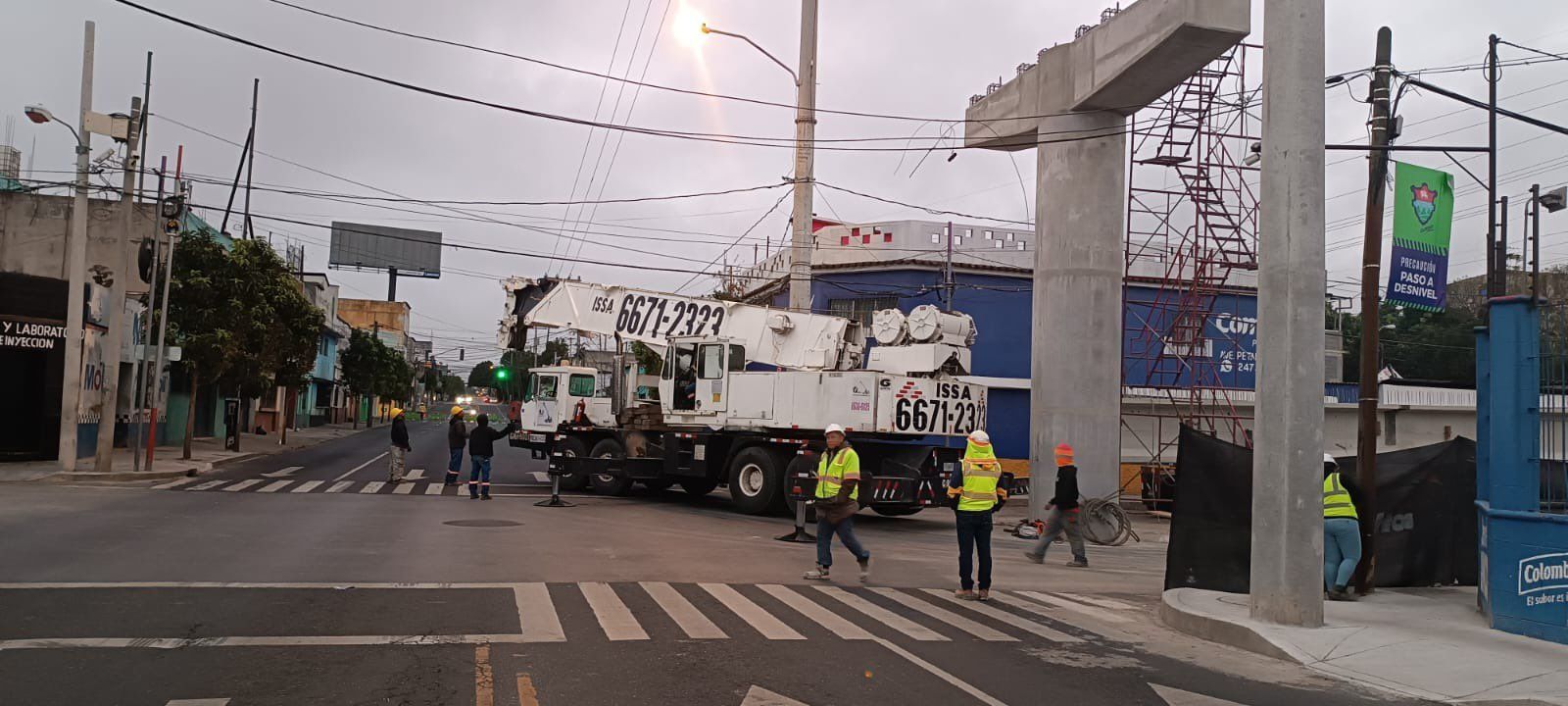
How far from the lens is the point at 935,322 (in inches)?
729

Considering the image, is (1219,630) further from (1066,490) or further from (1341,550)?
(1066,490)

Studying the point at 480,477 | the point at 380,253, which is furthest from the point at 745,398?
the point at 380,253

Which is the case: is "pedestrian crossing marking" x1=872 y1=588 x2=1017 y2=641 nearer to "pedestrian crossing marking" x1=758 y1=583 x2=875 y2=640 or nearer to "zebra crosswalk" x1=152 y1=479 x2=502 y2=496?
"pedestrian crossing marking" x1=758 y1=583 x2=875 y2=640

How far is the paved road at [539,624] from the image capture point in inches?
260

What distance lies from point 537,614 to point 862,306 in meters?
26.2

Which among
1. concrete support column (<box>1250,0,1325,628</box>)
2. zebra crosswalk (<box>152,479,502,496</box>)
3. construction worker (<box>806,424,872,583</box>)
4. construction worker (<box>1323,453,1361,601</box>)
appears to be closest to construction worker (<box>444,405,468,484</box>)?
zebra crosswalk (<box>152,479,502,496</box>)

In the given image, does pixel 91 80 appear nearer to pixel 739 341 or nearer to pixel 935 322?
pixel 739 341

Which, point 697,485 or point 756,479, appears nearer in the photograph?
point 756,479

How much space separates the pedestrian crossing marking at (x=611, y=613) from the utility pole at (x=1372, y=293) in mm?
7753

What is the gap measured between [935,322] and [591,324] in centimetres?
793

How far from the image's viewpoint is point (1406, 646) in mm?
8719

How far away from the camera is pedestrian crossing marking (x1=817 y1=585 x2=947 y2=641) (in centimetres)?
875

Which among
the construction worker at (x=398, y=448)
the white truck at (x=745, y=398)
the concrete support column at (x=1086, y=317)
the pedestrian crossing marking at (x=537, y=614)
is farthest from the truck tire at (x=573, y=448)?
the pedestrian crossing marking at (x=537, y=614)

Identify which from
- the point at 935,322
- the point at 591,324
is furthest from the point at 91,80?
the point at 935,322
